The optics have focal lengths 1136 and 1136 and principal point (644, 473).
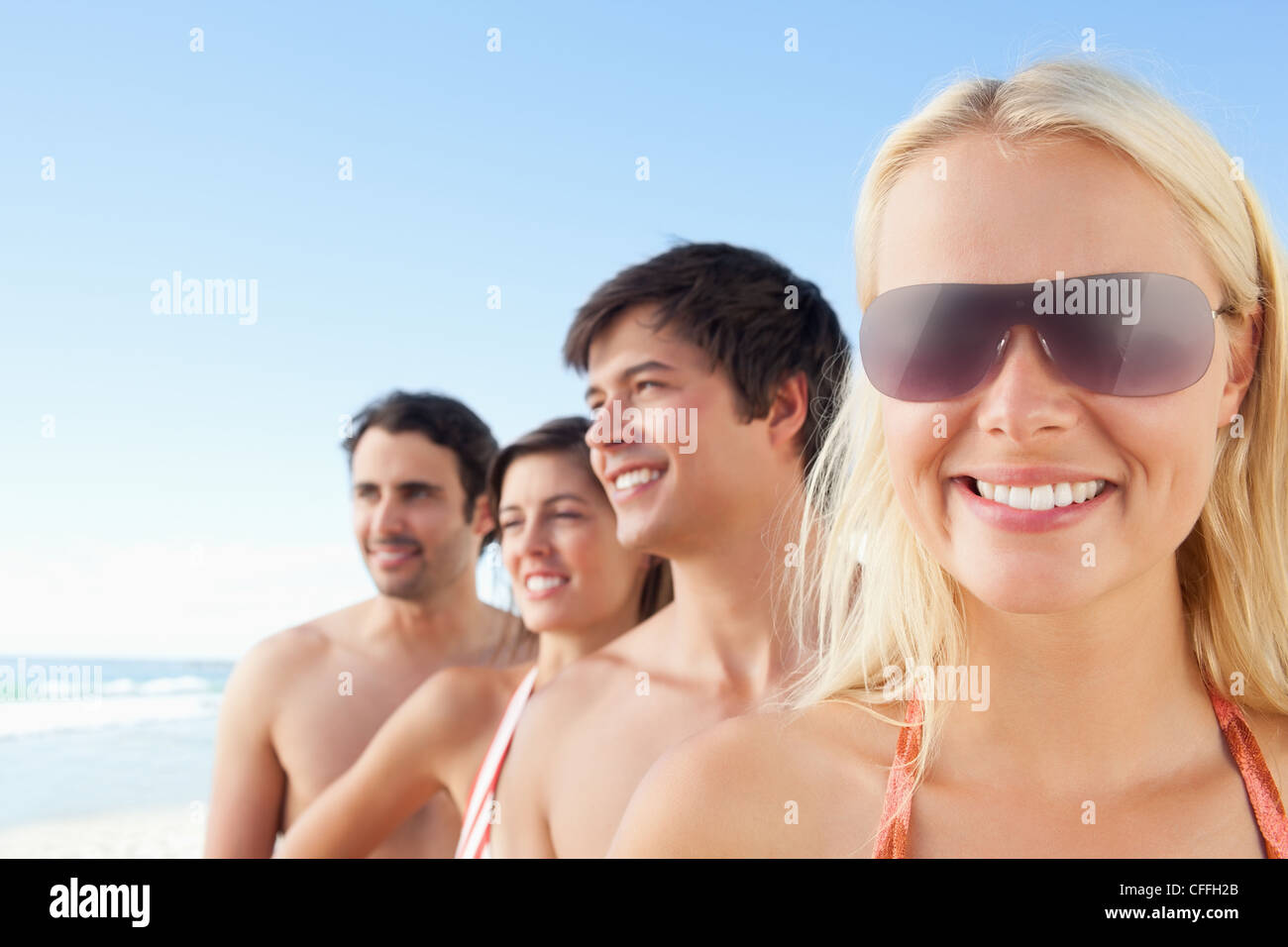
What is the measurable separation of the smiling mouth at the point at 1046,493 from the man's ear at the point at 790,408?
2.14 m

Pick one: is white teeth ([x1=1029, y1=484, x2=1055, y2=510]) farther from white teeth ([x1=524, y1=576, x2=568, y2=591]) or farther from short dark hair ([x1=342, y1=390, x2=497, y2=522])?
short dark hair ([x1=342, y1=390, x2=497, y2=522])

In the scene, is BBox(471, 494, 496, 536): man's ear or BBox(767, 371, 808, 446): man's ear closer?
BBox(767, 371, 808, 446): man's ear

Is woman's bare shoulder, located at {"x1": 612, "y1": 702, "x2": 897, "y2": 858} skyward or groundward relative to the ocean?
skyward

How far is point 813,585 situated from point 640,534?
23.9 inches

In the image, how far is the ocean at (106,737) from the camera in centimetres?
1675

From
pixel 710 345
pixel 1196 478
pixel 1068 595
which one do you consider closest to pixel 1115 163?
pixel 1196 478

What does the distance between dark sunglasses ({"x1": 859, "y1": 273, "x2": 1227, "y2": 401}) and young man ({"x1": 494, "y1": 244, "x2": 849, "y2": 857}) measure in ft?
5.65

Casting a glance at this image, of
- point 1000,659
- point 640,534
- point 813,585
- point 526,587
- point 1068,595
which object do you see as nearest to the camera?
point 1068,595

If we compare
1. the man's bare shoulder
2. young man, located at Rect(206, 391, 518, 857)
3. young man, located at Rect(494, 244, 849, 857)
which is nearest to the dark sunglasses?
young man, located at Rect(494, 244, 849, 857)

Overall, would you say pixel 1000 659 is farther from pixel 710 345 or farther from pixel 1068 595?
pixel 710 345

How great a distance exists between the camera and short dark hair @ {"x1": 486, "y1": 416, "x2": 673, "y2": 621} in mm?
4309

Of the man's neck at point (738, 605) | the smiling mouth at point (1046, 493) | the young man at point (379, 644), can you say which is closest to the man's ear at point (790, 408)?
the man's neck at point (738, 605)

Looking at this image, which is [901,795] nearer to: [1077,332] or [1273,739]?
[1273,739]
